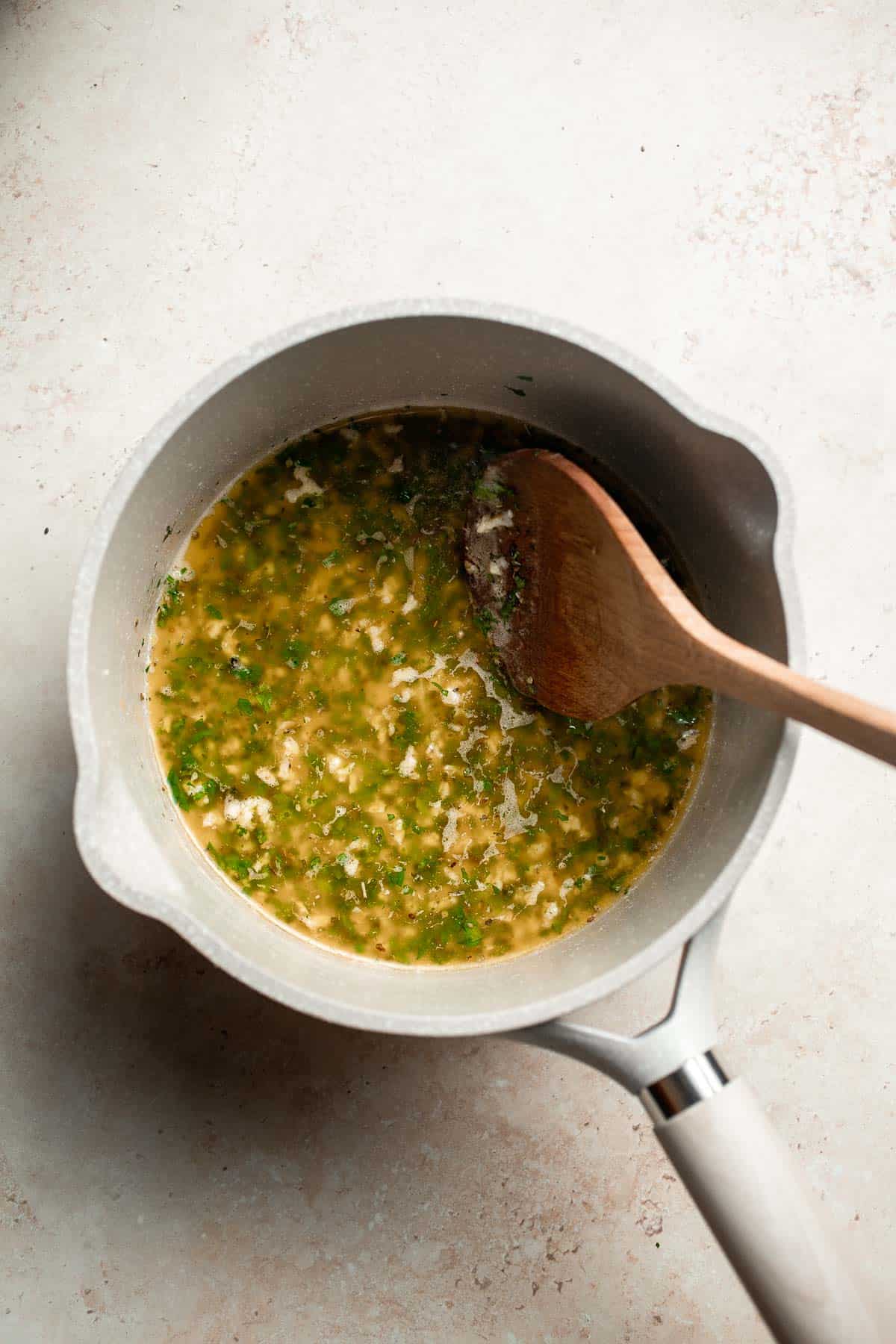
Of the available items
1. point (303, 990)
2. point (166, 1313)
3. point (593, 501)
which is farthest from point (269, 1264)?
point (593, 501)

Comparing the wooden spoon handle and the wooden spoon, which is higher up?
the wooden spoon handle

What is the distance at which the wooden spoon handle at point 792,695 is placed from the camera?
892 mm

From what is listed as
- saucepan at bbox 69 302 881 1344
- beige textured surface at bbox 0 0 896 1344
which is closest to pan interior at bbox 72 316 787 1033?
saucepan at bbox 69 302 881 1344

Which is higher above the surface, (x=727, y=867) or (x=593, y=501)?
(x=593, y=501)

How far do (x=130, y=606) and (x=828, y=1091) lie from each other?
3.65 ft

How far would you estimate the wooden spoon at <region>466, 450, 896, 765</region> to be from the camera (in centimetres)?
100

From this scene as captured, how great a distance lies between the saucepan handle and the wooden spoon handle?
351 millimetres

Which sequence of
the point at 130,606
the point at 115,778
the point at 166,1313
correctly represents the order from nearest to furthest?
the point at 115,778, the point at 130,606, the point at 166,1313

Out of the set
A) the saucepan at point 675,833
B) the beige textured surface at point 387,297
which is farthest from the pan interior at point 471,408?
the beige textured surface at point 387,297

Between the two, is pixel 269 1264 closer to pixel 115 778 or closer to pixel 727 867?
pixel 115 778

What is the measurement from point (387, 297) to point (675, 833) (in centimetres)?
80

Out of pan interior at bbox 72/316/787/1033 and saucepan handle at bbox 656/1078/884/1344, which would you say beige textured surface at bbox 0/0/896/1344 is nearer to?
pan interior at bbox 72/316/787/1033

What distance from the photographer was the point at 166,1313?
1.39 meters

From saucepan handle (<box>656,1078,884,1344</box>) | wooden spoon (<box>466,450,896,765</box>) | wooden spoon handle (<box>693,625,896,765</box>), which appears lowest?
saucepan handle (<box>656,1078,884,1344</box>)
